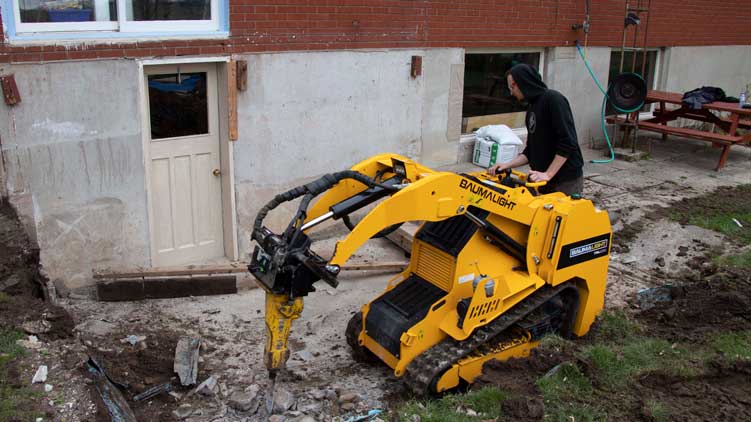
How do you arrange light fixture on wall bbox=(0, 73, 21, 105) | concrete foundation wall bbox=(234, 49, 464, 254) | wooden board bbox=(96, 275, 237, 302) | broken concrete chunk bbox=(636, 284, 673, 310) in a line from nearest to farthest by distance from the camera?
light fixture on wall bbox=(0, 73, 21, 105), wooden board bbox=(96, 275, 237, 302), broken concrete chunk bbox=(636, 284, 673, 310), concrete foundation wall bbox=(234, 49, 464, 254)

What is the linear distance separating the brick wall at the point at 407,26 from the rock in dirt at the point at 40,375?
111 inches

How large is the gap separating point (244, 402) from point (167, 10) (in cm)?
416

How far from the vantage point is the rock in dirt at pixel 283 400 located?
506 centimetres

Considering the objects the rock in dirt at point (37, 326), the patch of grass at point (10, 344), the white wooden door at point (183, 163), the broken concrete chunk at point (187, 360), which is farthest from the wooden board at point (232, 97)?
the patch of grass at point (10, 344)

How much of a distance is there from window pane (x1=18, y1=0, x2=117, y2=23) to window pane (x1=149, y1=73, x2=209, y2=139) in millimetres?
761

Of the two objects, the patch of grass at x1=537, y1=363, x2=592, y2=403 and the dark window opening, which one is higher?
the dark window opening

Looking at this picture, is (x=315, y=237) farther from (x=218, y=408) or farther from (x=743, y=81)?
(x=743, y=81)

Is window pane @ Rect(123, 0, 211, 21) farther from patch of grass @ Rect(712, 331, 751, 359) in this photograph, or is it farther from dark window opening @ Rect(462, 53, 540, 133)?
patch of grass @ Rect(712, 331, 751, 359)

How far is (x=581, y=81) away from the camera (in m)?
12.3

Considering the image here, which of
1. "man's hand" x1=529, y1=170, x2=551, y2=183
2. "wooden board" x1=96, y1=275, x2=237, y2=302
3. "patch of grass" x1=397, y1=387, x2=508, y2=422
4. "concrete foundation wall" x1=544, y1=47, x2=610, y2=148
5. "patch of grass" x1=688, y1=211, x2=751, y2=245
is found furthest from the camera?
"concrete foundation wall" x1=544, y1=47, x2=610, y2=148

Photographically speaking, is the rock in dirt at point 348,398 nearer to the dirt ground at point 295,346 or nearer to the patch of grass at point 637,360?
the dirt ground at point 295,346

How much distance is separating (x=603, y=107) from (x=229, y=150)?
7651 millimetres

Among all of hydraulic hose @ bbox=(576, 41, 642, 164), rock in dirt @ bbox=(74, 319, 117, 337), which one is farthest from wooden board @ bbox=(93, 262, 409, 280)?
hydraulic hose @ bbox=(576, 41, 642, 164)

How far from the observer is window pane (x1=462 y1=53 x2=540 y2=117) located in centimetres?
1068
